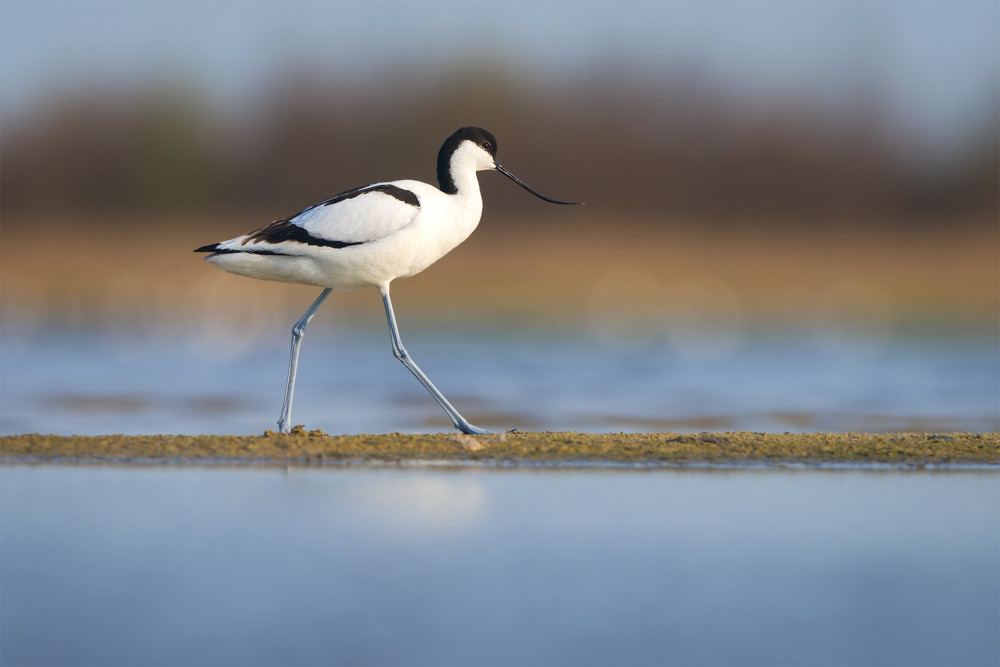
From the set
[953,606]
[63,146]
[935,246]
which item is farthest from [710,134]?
[953,606]

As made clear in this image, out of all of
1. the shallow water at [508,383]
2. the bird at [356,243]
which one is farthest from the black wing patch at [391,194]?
the shallow water at [508,383]

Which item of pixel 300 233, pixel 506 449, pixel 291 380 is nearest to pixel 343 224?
pixel 300 233

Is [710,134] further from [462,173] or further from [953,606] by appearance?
[953,606]

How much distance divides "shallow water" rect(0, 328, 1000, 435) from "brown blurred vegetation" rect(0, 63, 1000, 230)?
32.2 ft

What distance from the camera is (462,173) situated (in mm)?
7809

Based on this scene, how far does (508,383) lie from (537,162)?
49.3 ft

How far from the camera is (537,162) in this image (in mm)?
25766

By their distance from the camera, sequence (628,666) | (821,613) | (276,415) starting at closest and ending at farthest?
(628,666), (821,613), (276,415)

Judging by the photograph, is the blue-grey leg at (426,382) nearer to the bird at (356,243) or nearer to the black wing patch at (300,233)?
the bird at (356,243)

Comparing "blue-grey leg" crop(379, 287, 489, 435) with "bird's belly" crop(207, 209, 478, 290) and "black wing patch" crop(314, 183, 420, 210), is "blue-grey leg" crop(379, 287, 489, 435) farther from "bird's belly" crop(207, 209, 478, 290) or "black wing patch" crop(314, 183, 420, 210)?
"black wing patch" crop(314, 183, 420, 210)

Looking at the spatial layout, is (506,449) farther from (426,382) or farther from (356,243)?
(356,243)

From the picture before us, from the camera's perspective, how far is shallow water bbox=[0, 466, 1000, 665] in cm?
375

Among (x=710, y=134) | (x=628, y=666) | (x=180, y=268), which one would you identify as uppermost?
(x=710, y=134)

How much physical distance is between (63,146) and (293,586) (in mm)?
24910
